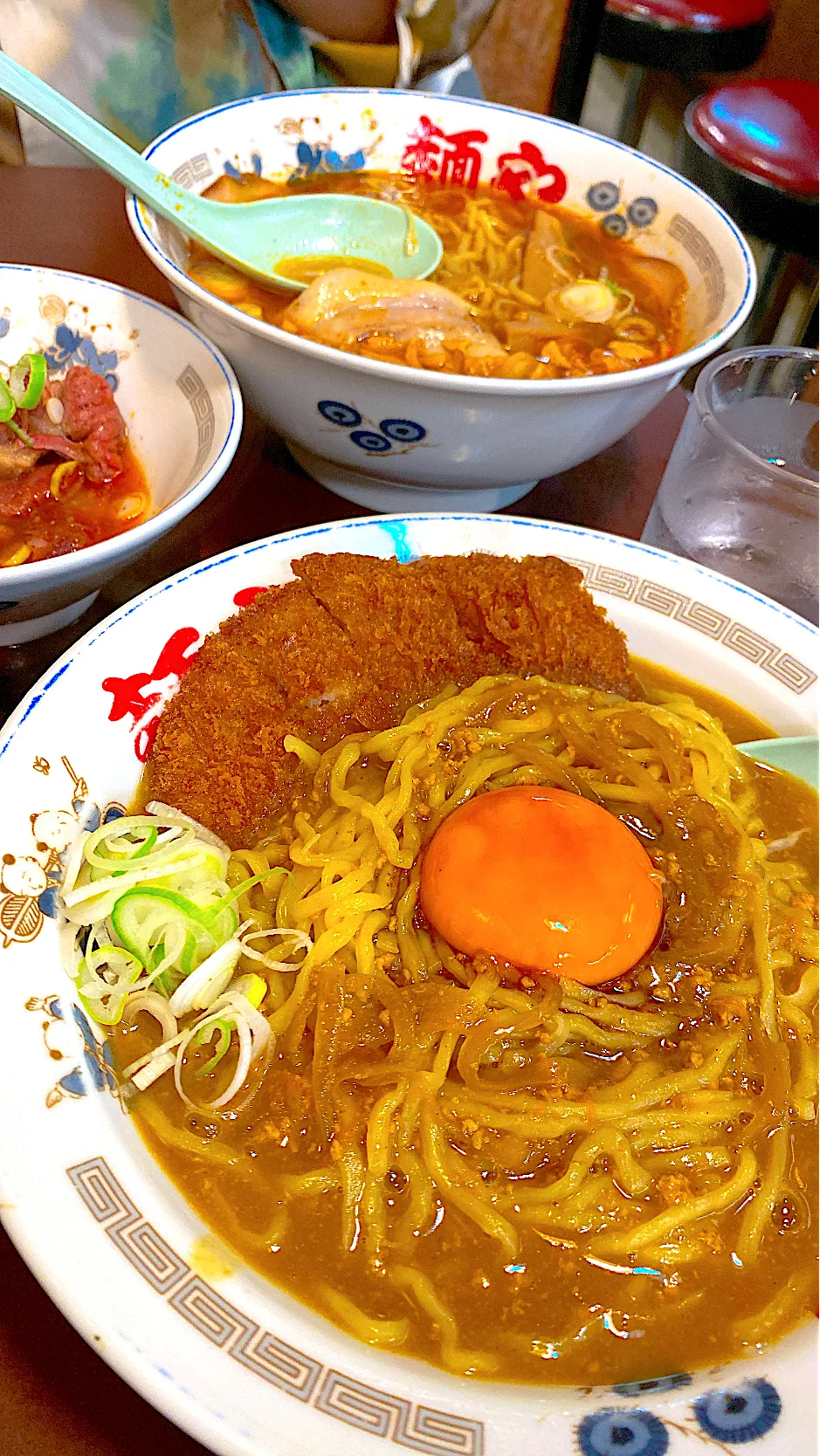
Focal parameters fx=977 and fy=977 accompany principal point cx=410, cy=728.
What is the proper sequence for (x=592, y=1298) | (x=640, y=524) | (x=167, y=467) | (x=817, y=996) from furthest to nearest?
(x=640, y=524) < (x=167, y=467) < (x=817, y=996) < (x=592, y=1298)

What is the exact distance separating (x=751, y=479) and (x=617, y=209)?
110 centimetres

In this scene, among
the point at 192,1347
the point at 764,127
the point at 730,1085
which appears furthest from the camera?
the point at 764,127

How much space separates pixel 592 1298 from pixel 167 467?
1.73m

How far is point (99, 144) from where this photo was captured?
2.04 m

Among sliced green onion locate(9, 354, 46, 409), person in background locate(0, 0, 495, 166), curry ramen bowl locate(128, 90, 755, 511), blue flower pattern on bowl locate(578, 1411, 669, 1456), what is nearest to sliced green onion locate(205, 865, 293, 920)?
blue flower pattern on bowl locate(578, 1411, 669, 1456)

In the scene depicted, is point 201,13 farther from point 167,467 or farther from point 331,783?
→ point 331,783

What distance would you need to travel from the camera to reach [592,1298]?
1.30m

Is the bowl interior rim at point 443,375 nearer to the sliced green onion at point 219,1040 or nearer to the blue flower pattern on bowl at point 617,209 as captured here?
the blue flower pattern on bowl at point 617,209

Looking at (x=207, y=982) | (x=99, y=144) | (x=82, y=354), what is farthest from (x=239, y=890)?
(x=99, y=144)

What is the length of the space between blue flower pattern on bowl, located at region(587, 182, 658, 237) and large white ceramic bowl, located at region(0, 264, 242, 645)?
138 cm

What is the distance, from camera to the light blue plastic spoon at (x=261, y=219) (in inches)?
78.0

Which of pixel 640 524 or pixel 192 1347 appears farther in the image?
pixel 640 524

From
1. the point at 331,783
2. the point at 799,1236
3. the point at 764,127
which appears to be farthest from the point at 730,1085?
the point at 764,127

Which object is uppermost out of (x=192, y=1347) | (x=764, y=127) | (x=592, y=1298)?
(x=764, y=127)
